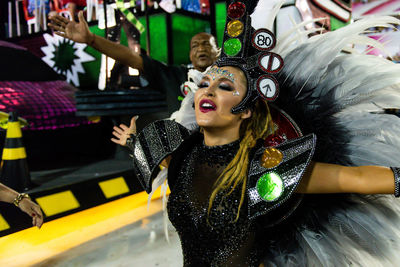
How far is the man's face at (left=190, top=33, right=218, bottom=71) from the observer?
108 inches

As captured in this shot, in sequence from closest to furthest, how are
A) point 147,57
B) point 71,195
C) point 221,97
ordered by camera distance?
point 221,97 < point 147,57 < point 71,195

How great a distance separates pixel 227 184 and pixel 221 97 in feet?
0.97

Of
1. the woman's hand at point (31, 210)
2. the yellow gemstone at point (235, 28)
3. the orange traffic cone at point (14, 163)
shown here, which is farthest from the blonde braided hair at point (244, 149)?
the orange traffic cone at point (14, 163)

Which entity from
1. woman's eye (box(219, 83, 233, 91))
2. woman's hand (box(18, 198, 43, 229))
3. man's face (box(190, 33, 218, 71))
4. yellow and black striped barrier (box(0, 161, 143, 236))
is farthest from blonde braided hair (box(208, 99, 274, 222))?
yellow and black striped barrier (box(0, 161, 143, 236))

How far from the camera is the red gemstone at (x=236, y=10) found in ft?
3.67

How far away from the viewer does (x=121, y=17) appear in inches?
142

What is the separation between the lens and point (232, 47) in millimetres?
1151

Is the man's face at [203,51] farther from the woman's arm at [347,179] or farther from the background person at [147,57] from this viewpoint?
the woman's arm at [347,179]

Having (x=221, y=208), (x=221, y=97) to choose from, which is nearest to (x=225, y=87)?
(x=221, y=97)

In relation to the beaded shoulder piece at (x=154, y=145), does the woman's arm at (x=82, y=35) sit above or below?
above

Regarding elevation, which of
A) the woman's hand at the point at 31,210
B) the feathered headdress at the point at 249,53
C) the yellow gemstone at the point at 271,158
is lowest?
the woman's hand at the point at 31,210

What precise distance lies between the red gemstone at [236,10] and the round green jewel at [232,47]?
0.27 ft

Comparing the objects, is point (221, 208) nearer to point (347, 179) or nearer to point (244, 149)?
point (244, 149)

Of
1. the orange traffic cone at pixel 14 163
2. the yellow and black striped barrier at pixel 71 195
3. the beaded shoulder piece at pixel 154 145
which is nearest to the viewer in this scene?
the beaded shoulder piece at pixel 154 145
